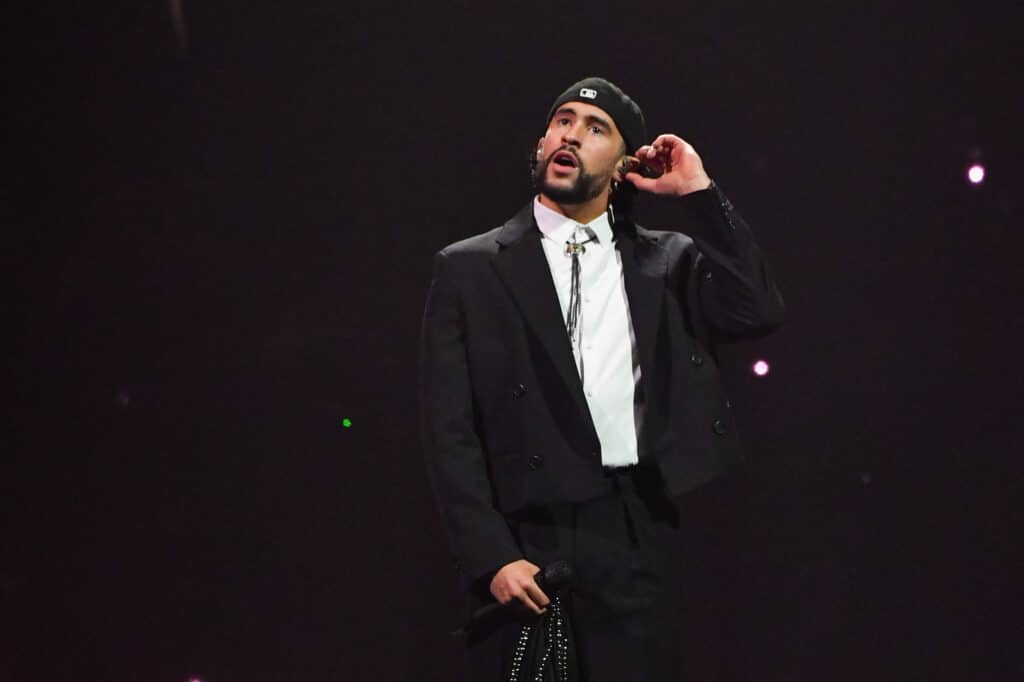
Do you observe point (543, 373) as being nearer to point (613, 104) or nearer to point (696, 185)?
point (696, 185)

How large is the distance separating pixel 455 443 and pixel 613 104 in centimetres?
65

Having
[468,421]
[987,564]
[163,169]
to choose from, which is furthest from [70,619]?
[987,564]

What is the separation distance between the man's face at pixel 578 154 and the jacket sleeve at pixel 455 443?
23 centimetres

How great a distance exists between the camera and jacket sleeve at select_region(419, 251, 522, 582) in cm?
193

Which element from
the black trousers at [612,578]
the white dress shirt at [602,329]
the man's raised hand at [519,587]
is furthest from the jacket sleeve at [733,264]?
the man's raised hand at [519,587]

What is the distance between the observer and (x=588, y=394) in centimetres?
201

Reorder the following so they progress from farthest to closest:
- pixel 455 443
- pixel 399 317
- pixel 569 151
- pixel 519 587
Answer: pixel 399 317
pixel 569 151
pixel 455 443
pixel 519 587

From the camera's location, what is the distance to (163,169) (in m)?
2.58

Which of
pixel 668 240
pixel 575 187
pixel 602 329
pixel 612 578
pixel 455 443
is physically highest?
pixel 575 187

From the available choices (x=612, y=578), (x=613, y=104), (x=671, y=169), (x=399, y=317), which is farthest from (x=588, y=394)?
(x=399, y=317)

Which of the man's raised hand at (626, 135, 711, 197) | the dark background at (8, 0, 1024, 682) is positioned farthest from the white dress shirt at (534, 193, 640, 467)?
the dark background at (8, 0, 1024, 682)

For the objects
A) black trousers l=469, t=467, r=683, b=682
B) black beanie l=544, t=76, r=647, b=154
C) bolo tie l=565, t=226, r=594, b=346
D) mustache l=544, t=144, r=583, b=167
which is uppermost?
black beanie l=544, t=76, r=647, b=154

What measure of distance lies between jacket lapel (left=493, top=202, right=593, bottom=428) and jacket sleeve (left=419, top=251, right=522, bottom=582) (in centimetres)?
10

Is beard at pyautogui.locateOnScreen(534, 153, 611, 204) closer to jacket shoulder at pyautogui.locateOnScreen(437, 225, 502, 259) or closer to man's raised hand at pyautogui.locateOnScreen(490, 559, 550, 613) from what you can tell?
jacket shoulder at pyautogui.locateOnScreen(437, 225, 502, 259)
